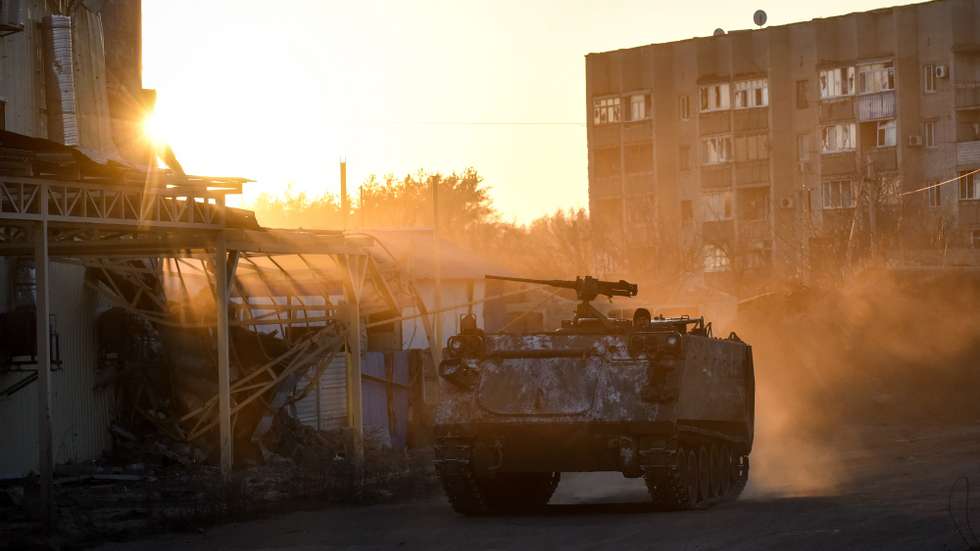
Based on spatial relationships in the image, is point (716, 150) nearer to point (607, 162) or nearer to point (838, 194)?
point (607, 162)

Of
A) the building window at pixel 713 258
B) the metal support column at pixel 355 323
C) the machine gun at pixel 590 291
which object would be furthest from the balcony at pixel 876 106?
the machine gun at pixel 590 291

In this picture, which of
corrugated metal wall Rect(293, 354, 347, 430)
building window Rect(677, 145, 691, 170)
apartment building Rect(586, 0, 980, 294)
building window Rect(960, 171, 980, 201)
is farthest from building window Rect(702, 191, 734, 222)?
corrugated metal wall Rect(293, 354, 347, 430)

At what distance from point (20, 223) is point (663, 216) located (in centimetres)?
6238

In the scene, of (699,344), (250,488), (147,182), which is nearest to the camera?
(699,344)

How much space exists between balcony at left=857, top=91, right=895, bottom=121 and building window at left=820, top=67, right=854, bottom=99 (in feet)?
2.63

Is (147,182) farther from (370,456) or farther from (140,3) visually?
(140,3)

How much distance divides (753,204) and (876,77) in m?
8.58

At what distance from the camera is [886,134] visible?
74312mm

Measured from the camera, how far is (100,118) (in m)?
30.4

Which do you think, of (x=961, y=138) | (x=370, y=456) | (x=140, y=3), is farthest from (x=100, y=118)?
(x=961, y=138)

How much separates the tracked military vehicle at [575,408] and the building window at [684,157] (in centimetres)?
6175

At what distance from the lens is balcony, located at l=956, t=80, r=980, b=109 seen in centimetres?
7175

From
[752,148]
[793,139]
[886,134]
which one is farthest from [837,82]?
Answer: [752,148]

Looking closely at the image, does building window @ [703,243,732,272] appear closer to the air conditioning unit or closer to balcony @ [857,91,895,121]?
balcony @ [857,91,895,121]
